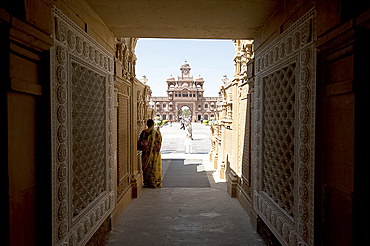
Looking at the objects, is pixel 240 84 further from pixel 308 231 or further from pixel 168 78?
pixel 168 78

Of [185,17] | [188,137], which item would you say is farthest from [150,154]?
[188,137]

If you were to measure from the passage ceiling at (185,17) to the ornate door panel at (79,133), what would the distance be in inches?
19.4

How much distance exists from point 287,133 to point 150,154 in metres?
3.56

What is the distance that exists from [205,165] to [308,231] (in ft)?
19.7

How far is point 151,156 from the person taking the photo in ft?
17.5

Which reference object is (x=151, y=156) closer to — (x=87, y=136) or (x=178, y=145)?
(x=87, y=136)

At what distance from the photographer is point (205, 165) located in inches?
311

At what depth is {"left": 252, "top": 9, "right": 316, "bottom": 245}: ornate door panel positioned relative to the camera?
196 cm

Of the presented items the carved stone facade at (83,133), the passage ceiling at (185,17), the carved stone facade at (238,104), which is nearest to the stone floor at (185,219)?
the carved stone facade at (83,133)

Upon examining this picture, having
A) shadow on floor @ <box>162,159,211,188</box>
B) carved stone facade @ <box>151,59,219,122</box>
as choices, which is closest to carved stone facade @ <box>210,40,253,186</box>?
shadow on floor @ <box>162,159,211,188</box>

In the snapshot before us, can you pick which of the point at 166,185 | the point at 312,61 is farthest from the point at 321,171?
the point at 166,185

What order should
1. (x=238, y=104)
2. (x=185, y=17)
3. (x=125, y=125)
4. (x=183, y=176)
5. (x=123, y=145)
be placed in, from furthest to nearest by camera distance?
(x=183, y=176) < (x=238, y=104) < (x=125, y=125) < (x=123, y=145) < (x=185, y=17)

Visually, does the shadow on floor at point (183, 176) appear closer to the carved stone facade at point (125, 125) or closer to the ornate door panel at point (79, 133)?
the carved stone facade at point (125, 125)

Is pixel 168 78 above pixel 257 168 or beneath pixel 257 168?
above
